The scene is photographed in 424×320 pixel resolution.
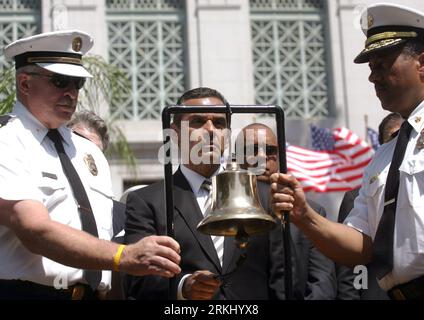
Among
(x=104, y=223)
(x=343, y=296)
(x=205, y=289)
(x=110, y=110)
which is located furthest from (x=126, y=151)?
(x=205, y=289)

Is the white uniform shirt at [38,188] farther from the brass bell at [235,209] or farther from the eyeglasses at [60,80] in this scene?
the brass bell at [235,209]

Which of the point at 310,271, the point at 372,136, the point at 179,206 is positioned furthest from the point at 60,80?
the point at 372,136

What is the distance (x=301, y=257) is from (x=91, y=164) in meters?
1.52

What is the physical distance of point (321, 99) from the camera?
50.9ft

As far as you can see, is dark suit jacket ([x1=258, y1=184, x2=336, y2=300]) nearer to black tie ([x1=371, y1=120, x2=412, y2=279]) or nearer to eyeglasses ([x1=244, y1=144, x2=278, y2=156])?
eyeglasses ([x1=244, y1=144, x2=278, y2=156])

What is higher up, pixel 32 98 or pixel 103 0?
pixel 103 0

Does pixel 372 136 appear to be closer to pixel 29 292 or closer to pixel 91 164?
pixel 91 164

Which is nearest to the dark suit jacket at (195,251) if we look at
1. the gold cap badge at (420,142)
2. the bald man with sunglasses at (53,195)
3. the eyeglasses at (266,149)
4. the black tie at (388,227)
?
the bald man with sunglasses at (53,195)

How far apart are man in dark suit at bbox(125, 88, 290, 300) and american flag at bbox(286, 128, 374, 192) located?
785cm

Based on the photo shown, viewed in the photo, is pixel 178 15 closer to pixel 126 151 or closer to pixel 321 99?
pixel 321 99

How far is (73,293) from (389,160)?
177 cm

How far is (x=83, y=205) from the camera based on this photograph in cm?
539

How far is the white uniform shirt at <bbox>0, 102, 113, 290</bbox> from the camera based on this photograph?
5.10 meters
